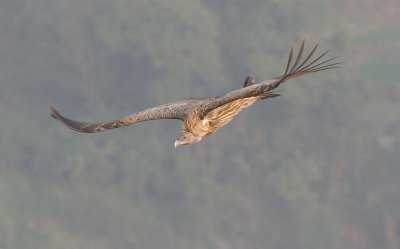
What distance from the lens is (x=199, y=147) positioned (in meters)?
61.3

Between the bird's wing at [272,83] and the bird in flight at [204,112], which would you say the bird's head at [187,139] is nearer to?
the bird in flight at [204,112]

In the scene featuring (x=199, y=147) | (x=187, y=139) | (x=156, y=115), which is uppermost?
(x=199, y=147)

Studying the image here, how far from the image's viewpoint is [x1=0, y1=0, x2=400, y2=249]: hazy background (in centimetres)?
6091

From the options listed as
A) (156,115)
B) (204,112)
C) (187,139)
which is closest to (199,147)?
(156,115)

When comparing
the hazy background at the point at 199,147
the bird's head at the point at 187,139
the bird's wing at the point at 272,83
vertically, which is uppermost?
the hazy background at the point at 199,147

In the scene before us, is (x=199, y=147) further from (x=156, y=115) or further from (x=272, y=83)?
(x=272, y=83)

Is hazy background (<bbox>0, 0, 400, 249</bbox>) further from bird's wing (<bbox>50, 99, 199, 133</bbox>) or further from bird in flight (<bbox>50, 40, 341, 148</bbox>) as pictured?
bird in flight (<bbox>50, 40, 341, 148</bbox>)

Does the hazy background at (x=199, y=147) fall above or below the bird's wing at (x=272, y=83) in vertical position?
above

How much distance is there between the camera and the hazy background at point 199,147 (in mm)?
60906

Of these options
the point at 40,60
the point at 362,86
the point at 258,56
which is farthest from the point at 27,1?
the point at 362,86

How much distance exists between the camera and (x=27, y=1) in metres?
70.8

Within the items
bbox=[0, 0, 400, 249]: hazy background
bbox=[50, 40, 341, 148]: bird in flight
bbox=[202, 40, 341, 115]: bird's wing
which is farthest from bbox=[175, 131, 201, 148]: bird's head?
bbox=[0, 0, 400, 249]: hazy background

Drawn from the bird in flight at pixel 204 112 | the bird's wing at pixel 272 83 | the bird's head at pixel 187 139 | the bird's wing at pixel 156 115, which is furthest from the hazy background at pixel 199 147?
the bird's wing at pixel 272 83

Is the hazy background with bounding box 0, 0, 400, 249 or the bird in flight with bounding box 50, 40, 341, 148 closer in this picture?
the bird in flight with bounding box 50, 40, 341, 148
